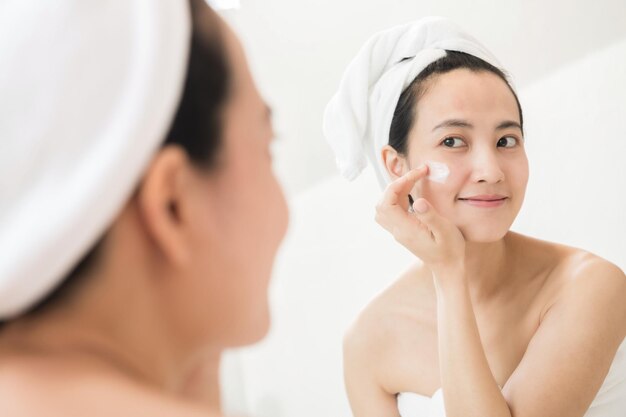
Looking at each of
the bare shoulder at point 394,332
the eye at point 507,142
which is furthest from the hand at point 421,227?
the bare shoulder at point 394,332

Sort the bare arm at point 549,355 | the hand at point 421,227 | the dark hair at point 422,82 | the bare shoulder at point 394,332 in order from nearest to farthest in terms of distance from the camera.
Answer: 1. the bare arm at point 549,355
2. the hand at point 421,227
3. the dark hair at point 422,82
4. the bare shoulder at point 394,332

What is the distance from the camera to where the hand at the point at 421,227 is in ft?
3.23

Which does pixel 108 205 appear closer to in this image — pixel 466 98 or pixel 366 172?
pixel 466 98

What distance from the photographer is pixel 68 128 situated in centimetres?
36

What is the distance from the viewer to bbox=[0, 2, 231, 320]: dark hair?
40 cm

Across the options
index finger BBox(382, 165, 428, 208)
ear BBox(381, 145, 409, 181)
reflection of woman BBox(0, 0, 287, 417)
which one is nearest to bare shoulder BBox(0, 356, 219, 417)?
reflection of woman BBox(0, 0, 287, 417)

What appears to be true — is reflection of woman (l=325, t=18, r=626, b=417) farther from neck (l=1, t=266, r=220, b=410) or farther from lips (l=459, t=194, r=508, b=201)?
neck (l=1, t=266, r=220, b=410)

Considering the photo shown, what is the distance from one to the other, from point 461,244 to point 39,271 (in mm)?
749

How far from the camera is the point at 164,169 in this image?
0.37m

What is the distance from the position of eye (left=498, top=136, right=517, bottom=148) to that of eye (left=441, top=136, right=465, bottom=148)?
0.07 m

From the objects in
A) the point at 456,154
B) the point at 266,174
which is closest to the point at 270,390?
the point at 456,154

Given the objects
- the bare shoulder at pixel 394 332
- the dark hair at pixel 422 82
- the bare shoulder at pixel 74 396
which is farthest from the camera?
the bare shoulder at pixel 394 332

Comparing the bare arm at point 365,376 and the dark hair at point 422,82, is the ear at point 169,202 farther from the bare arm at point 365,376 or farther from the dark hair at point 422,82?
the bare arm at point 365,376

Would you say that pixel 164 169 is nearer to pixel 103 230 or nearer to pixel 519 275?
pixel 103 230
